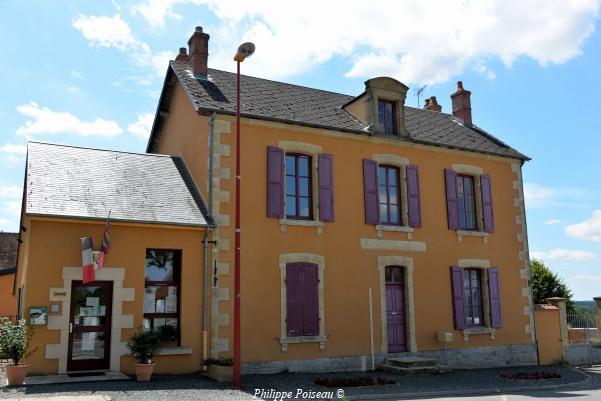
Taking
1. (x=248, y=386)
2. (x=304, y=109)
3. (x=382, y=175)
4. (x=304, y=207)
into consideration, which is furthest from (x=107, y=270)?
(x=382, y=175)

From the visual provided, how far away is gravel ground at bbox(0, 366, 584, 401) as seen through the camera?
891 centimetres

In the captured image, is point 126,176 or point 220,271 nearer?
point 220,271

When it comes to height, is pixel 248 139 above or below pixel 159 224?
above

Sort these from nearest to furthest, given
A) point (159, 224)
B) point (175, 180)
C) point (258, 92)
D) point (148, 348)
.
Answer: point (148, 348)
point (159, 224)
point (175, 180)
point (258, 92)

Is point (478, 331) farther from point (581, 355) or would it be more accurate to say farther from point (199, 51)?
point (199, 51)

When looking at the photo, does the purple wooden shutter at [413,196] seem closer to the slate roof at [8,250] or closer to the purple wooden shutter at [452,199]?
the purple wooden shutter at [452,199]

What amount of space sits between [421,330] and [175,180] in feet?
23.8

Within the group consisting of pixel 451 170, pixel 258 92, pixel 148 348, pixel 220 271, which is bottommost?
pixel 148 348

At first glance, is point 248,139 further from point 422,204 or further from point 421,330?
point 421,330

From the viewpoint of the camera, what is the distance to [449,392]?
34.6 ft

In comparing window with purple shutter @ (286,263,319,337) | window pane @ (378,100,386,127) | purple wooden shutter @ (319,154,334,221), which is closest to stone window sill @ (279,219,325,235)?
purple wooden shutter @ (319,154,334,221)

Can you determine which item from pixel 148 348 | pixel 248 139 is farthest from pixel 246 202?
pixel 148 348

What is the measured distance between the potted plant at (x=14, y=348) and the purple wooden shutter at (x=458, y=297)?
10.3 meters

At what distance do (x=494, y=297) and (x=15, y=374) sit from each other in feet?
39.1
